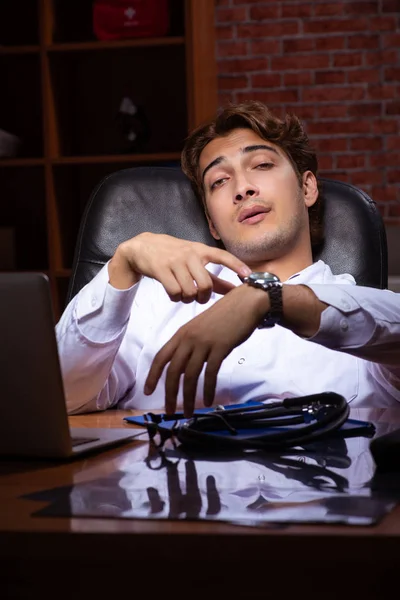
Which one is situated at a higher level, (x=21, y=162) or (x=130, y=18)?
(x=130, y=18)

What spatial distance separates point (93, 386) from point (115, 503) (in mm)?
880

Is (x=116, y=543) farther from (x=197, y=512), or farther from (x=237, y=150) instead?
(x=237, y=150)

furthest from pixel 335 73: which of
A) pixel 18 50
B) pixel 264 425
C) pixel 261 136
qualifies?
pixel 264 425

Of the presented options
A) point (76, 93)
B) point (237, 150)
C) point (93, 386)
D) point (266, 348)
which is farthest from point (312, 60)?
point (93, 386)

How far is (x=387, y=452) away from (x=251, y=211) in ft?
3.87

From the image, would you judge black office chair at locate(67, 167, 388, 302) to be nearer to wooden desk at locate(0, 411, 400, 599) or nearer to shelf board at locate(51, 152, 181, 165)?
wooden desk at locate(0, 411, 400, 599)

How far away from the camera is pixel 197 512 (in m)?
0.59

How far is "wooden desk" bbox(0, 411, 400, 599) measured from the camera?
53 cm

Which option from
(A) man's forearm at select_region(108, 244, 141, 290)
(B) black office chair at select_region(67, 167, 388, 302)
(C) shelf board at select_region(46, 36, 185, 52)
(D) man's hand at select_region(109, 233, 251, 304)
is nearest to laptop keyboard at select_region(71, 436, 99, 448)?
(D) man's hand at select_region(109, 233, 251, 304)

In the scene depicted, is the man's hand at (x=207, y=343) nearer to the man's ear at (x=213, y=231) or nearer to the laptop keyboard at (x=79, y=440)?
the laptop keyboard at (x=79, y=440)

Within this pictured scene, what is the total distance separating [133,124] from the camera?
142 inches

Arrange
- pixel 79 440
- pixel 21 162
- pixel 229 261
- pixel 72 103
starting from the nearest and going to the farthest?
1. pixel 79 440
2. pixel 229 261
3. pixel 21 162
4. pixel 72 103

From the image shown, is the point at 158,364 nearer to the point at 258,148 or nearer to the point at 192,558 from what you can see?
the point at 192,558

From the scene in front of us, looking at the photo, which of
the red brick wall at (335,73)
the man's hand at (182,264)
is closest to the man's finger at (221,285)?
the man's hand at (182,264)
